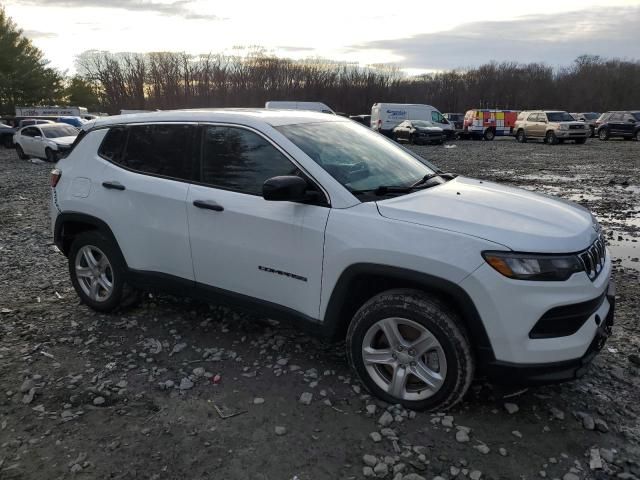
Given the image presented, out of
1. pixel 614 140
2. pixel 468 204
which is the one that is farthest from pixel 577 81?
pixel 468 204

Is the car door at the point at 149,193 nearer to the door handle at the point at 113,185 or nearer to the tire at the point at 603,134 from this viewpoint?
the door handle at the point at 113,185

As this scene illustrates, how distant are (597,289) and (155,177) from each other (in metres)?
3.20

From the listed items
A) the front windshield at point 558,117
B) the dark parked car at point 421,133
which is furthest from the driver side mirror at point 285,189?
the front windshield at point 558,117

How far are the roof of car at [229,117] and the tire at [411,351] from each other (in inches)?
61.4

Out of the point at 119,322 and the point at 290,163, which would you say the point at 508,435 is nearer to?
the point at 290,163

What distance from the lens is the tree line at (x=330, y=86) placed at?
75000 mm

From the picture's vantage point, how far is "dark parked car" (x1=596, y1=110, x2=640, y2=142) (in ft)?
100

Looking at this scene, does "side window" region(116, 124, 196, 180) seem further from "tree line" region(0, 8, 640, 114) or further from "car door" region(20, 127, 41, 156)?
"tree line" region(0, 8, 640, 114)

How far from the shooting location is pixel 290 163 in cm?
346

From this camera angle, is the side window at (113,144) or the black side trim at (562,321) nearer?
the black side trim at (562,321)

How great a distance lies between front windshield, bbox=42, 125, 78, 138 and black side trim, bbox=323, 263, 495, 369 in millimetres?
20070

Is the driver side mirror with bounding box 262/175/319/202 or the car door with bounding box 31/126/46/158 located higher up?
the driver side mirror with bounding box 262/175/319/202

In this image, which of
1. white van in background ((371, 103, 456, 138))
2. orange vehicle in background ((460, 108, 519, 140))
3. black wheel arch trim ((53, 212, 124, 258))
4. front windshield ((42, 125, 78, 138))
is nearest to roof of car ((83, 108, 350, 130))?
black wheel arch trim ((53, 212, 124, 258))

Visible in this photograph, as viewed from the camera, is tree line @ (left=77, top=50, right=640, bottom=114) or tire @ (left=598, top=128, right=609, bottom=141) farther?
tree line @ (left=77, top=50, right=640, bottom=114)
